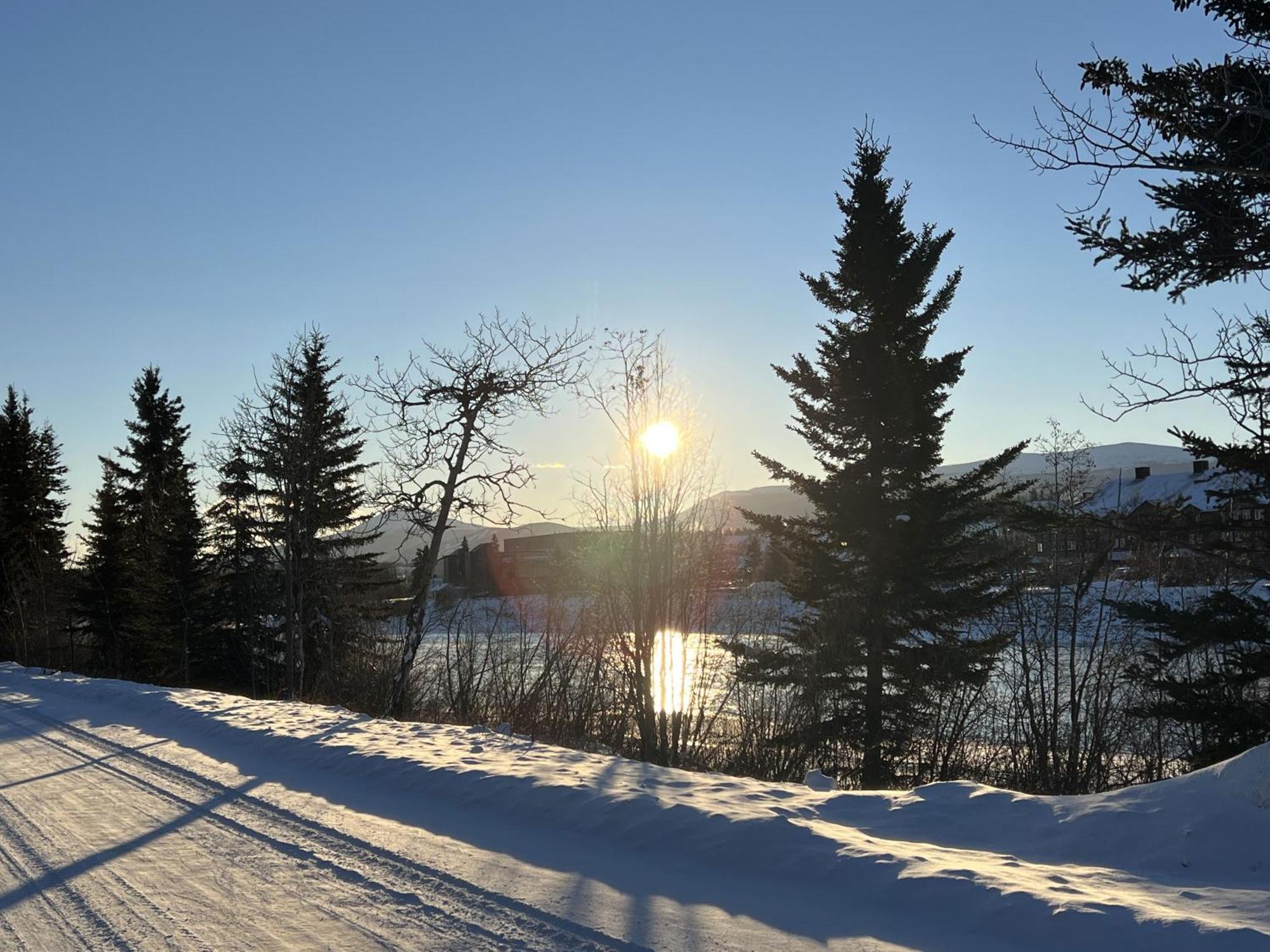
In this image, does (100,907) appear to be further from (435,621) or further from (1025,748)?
(1025,748)

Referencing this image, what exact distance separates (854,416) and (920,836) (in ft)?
52.2

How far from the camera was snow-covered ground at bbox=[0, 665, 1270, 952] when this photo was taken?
4.33m

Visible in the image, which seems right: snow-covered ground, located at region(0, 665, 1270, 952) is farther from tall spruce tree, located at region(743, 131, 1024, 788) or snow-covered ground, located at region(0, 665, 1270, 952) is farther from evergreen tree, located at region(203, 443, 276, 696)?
evergreen tree, located at region(203, 443, 276, 696)

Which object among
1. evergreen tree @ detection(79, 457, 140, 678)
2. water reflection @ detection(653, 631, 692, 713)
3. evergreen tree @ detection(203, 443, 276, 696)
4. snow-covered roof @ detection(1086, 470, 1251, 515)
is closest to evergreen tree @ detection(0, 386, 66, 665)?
evergreen tree @ detection(79, 457, 140, 678)

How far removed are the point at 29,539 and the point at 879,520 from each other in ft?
121

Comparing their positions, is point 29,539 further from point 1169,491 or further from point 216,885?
point 1169,491

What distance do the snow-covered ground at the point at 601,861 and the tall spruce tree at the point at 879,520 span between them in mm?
12552

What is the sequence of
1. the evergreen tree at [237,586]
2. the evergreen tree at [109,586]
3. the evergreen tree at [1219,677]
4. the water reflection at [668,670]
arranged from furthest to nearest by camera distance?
the evergreen tree at [109,586], the evergreen tree at [237,586], the water reflection at [668,670], the evergreen tree at [1219,677]

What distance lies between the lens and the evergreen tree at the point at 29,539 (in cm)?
3816

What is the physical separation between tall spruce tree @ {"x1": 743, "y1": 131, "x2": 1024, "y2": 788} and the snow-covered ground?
12552 millimetres

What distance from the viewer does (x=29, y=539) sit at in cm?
3962

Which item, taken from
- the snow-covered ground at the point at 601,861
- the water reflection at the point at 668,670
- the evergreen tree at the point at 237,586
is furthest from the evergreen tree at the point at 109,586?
the snow-covered ground at the point at 601,861

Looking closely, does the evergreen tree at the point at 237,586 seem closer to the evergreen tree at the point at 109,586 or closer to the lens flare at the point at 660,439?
the evergreen tree at the point at 109,586

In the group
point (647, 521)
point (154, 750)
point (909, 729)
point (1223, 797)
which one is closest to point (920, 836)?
point (1223, 797)
